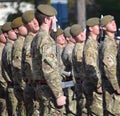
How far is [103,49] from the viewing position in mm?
10031

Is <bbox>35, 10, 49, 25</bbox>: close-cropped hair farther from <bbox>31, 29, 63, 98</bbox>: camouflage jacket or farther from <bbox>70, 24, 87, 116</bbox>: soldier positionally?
<bbox>70, 24, 87, 116</bbox>: soldier

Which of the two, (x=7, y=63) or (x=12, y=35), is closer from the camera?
(x=7, y=63)

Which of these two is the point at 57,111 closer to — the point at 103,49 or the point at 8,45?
the point at 103,49

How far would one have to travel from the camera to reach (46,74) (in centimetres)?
877

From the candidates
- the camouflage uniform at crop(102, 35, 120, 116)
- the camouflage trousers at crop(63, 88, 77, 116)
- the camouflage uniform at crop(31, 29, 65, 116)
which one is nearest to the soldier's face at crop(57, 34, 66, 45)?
the camouflage trousers at crop(63, 88, 77, 116)

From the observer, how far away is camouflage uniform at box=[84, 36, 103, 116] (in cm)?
1087

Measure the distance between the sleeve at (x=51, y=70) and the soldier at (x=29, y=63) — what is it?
1.00 metres

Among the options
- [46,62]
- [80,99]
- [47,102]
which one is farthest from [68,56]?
[46,62]

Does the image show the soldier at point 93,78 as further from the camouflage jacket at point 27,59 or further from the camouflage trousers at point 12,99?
the camouflage trousers at point 12,99

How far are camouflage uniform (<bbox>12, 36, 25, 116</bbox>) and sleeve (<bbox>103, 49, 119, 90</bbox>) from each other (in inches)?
60.5

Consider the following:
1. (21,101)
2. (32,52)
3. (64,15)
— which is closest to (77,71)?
(21,101)

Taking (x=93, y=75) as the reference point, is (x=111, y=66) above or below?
above

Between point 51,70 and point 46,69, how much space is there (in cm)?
7

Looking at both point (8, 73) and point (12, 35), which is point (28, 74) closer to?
point (8, 73)
